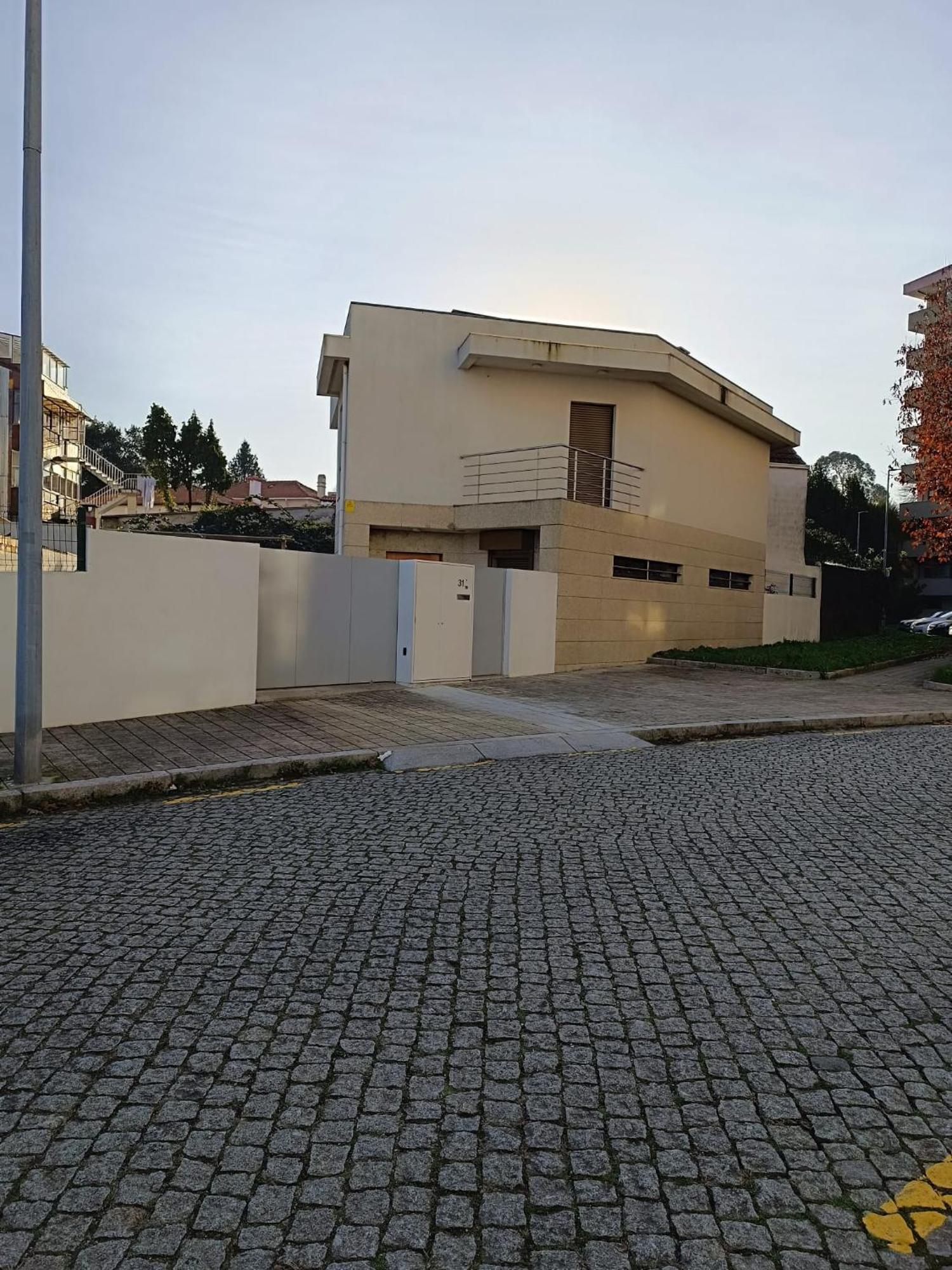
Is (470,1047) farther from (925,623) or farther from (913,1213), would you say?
(925,623)

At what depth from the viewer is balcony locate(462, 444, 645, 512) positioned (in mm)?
21656

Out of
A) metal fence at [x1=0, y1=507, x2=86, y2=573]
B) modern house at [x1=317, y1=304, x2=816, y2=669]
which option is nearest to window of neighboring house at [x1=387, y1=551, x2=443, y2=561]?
modern house at [x1=317, y1=304, x2=816, y2=669]

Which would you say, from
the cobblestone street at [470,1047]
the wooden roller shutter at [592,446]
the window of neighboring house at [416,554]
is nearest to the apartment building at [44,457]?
the cobblestone street at [470,1047]

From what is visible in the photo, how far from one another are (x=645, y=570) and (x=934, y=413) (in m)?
6.76

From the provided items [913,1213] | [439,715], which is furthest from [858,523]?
[913,1213]

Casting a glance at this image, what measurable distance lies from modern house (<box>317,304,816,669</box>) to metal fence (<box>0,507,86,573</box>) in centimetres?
1117

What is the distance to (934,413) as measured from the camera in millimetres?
19094

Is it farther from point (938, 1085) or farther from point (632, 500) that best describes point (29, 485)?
point (632, 500)

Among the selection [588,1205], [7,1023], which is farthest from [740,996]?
[7,1023]

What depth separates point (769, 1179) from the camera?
264 cm

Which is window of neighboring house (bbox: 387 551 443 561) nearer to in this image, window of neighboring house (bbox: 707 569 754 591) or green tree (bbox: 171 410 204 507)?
window of neighboring house (bbox: 707 569 754 591)

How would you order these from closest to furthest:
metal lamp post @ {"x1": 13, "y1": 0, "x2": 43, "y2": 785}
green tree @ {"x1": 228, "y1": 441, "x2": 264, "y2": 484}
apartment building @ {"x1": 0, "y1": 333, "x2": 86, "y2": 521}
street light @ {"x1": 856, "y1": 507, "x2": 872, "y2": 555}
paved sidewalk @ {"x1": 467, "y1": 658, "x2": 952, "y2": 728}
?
1. metal lamp post @ {"x1": 13, "y1": 0, "x2": 43, "y2": 785}
2. apartment building @ {"x1": 0, "y1": 333, "x2": 86, "y2": 521}
3. paved sidewalk @ {"x1": 467, "y1": 658, "x2": 952, "y2": 728}
4. street light @ {"x1": 856, "y1": 507, "x2": 872, "y2": 555}
5. green tree @ {"x1": 228, "y1": 441, "x2": 264, "y2": 484}

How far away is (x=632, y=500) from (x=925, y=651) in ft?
33.3

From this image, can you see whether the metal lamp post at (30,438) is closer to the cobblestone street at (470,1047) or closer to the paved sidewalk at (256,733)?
the paved sidewalk at (256,733)
